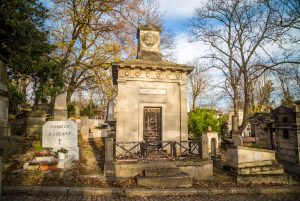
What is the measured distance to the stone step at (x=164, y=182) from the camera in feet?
23.3

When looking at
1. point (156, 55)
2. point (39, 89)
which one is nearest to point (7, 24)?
point (39, 89)

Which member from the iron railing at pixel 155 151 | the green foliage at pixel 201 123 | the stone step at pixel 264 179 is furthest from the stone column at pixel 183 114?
the green foliage at pixel 201 123

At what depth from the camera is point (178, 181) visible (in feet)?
23.8

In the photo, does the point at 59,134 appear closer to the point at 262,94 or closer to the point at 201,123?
the point at 201,123

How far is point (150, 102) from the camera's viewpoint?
33.7 feet

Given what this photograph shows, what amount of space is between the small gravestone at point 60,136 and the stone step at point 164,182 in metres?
4.23

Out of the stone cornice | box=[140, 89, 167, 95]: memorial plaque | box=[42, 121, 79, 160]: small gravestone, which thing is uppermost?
the stone cornice

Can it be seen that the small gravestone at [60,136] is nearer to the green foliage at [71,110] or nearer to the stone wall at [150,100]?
the stone wall at [150,100]

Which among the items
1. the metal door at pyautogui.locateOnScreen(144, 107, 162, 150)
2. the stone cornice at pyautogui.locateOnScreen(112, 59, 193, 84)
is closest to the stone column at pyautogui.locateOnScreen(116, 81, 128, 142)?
the stone cornice at pyautogui.locateOnScreen(112, 59, 193, 84)

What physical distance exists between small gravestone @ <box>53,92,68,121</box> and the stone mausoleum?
13.0 feet

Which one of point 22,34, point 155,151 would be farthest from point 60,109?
point 155,151

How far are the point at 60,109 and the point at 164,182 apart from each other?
25.2ft

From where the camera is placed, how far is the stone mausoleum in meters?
9.94

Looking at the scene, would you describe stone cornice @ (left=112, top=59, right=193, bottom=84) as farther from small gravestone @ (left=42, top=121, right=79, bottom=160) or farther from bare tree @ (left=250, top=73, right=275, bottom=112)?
bare tree @ (left=250, top=73, right=275, bottom=112)
